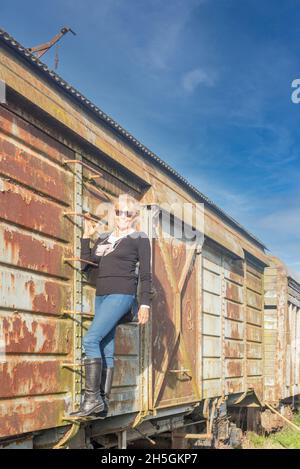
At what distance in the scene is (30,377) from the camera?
3.92 meters

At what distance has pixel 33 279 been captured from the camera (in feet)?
13.3

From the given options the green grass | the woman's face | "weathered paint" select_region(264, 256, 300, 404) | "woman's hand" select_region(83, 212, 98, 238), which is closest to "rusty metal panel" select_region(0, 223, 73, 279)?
"woman's hand" select_region(83, 212, 98, 238)

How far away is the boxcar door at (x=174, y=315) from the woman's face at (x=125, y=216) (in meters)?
1.28

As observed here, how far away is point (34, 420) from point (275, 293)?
777cm

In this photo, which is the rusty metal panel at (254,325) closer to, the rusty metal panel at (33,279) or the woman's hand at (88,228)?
the woman's hand at (88,228)

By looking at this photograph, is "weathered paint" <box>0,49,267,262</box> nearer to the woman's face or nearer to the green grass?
the woman's face

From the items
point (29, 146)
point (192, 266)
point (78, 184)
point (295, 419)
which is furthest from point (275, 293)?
point (29, 146)

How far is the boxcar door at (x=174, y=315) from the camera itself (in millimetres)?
5934

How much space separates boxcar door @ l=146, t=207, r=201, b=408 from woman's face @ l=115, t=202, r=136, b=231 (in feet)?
4.22

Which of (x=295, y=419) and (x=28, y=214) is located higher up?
(x=28, y=214)

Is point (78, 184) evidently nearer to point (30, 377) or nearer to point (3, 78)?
point (3, 78)

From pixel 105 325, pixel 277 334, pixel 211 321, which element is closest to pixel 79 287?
pixel 105 325

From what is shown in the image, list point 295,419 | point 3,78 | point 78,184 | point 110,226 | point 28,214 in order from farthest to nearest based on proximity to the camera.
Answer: point 295,419 < point 110,226 < point 78,184 < point 28,214 < point 3,78

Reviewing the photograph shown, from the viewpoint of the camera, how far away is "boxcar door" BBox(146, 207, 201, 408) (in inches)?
234
